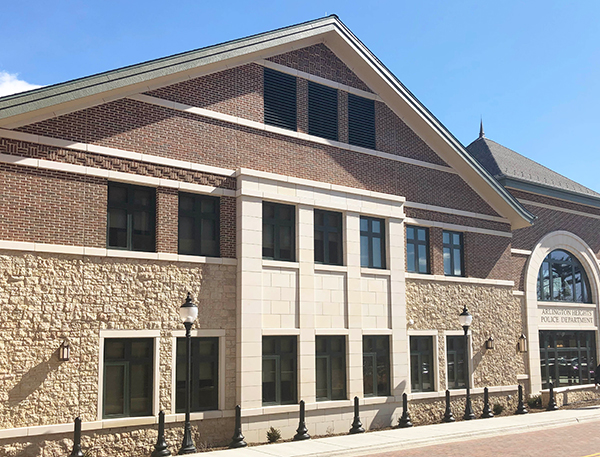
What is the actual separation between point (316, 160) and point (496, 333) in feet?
32.0

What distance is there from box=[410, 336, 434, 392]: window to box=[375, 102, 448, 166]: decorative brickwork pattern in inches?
239

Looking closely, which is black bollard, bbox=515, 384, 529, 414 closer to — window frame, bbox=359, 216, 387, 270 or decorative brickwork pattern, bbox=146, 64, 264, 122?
window frame, bbox=359, 216, 387, 270

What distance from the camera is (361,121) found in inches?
795

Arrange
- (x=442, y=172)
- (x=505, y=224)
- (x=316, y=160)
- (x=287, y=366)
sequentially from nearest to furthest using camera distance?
(x=287, y=366) → (x=316, y=160) → (x=442, y=172) → (x=505, y=224)

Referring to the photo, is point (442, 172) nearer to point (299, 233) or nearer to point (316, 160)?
point (316, 160)

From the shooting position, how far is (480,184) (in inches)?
901

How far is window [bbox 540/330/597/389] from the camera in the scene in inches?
998

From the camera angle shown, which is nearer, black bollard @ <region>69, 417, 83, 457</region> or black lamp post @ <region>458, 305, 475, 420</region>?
black bollard @ <region>69, 417, 83, 457</region>

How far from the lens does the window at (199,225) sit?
1622 centimetres

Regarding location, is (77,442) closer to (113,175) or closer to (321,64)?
(113,175)

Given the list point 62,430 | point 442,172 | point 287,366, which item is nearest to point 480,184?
point 442,172

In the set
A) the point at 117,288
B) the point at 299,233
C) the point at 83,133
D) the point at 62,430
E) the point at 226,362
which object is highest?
the point at 83,133

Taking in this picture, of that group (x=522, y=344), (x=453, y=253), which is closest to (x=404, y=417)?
(x=453, y=253)

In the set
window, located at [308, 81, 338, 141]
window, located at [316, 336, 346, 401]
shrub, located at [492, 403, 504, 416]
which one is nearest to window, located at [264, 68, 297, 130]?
window, located at [308, 81, 338, 141]
